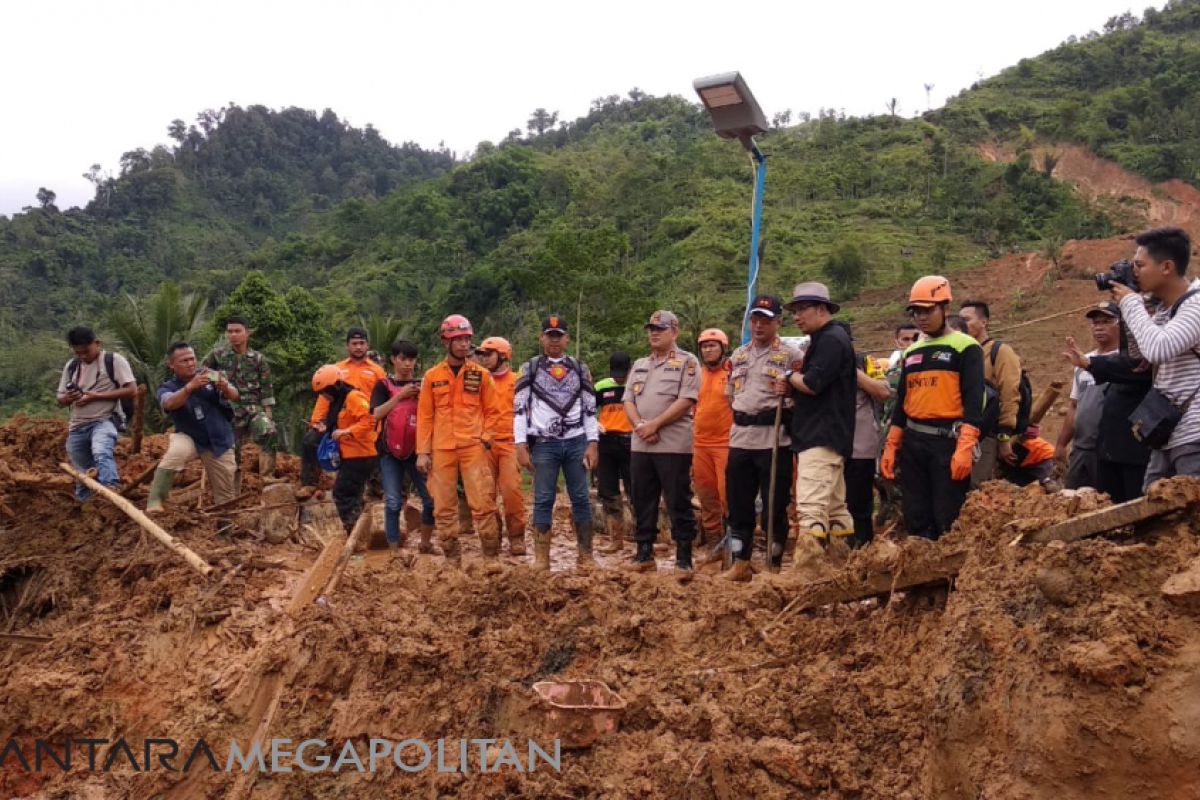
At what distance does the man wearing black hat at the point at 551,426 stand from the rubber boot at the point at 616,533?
3.49 ft

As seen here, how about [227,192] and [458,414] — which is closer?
[458,414]

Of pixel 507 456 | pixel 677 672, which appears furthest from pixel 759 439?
pixel 507 456

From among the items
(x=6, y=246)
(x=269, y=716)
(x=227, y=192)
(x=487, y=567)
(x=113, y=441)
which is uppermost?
(x=227, y=192)

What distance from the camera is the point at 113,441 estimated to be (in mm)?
7480

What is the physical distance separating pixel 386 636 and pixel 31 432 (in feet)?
22.1

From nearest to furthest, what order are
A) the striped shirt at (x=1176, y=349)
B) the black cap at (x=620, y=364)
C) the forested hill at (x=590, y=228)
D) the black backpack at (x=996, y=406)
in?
the striped shirt at (x=1176, y=349) < the black backpack at (x=996, y=406) < the black cap at (x=620, y=364) < the forested hill at (x=590, y=228)

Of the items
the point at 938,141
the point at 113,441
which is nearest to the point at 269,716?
the point at 113,441

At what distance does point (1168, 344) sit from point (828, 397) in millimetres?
1964

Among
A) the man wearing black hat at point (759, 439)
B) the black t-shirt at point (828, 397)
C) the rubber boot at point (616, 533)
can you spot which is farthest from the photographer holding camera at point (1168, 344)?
the rubber boot at point (616, 533)

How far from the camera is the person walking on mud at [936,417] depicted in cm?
469

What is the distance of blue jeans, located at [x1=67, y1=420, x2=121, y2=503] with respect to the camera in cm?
734

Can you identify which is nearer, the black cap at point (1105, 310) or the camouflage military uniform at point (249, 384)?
the black cap at point (1105, 310)

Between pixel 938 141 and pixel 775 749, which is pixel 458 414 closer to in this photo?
pixel 775 749

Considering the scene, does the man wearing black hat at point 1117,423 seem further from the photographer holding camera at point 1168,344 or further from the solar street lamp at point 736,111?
the solar street lamp at point 736,111
